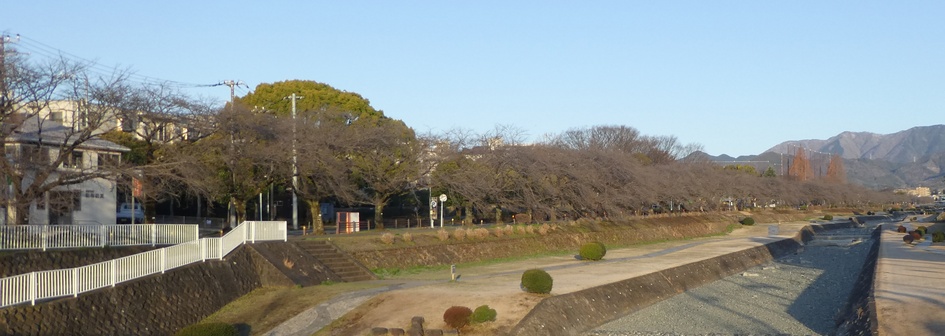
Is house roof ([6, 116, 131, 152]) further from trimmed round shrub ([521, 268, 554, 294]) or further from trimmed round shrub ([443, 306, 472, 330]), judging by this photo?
trimmed round shrub ([521, 268, 554, 294])

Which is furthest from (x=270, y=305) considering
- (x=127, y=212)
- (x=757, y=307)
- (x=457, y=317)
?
(x=127, y=212)

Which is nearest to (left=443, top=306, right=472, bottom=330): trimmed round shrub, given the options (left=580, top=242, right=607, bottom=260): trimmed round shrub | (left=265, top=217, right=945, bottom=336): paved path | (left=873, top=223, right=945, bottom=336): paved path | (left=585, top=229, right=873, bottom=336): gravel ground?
(left=265, top=217, right=945, bottom=336): paved path

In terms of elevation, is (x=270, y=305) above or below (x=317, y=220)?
below

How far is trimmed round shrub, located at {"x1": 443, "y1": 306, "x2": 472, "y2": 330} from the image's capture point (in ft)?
70.4

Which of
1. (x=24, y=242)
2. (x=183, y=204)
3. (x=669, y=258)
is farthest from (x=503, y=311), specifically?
(x=183, y=204)

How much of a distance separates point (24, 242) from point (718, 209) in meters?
89.8

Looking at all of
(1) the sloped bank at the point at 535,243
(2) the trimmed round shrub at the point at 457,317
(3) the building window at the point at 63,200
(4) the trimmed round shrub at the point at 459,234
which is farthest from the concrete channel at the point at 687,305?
(3) the building window at the point at 63,200

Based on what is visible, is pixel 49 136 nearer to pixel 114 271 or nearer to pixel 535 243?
pixel 114 271

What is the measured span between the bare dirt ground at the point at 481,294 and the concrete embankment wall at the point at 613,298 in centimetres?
42

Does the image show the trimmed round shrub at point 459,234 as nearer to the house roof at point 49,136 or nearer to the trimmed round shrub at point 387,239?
the trimmed round shrub at point 387,239

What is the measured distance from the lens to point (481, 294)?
992 inches

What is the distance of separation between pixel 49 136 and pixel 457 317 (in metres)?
20.2

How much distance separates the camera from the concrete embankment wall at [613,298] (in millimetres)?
23141

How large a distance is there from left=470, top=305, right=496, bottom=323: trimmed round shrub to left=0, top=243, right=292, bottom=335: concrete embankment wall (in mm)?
7431
